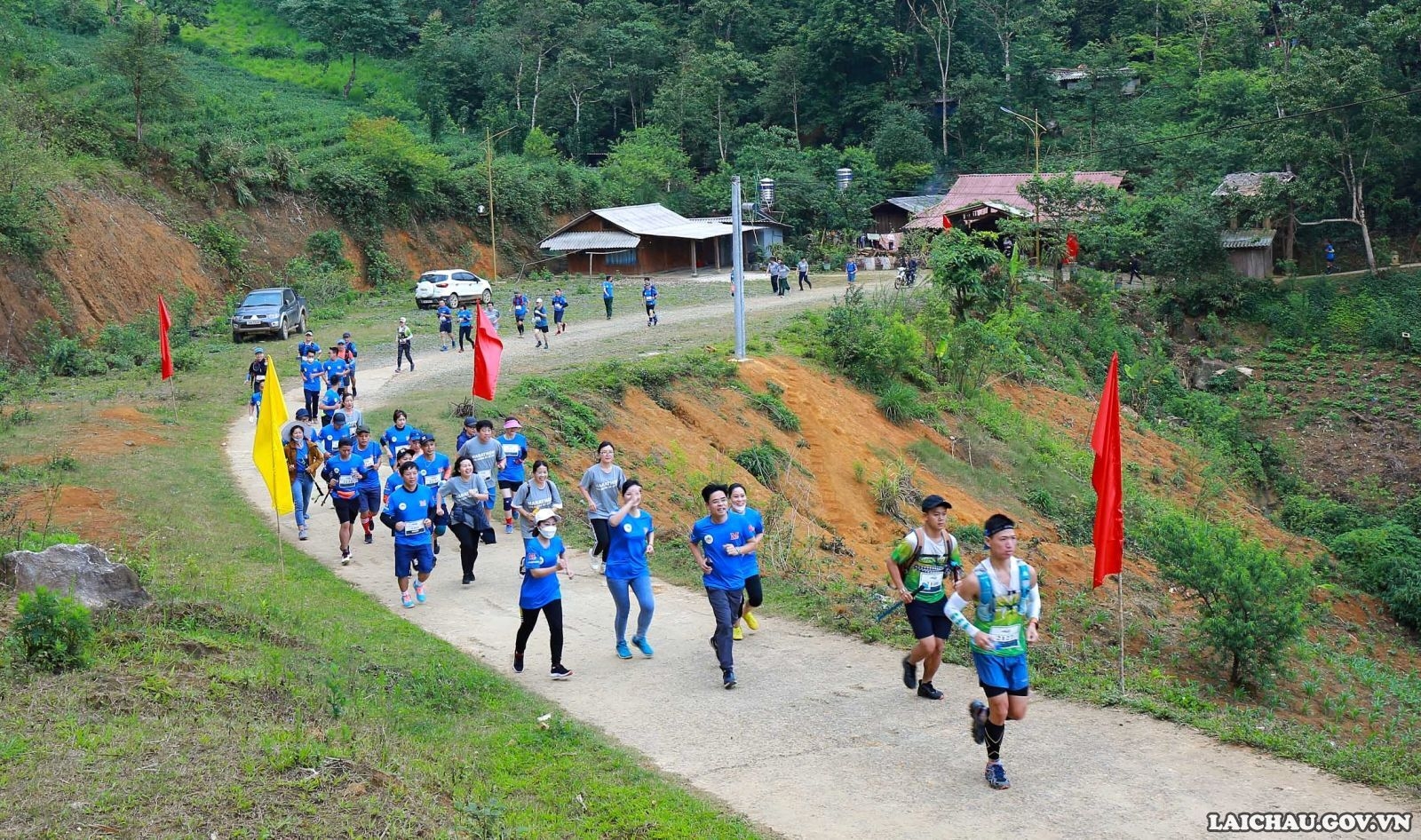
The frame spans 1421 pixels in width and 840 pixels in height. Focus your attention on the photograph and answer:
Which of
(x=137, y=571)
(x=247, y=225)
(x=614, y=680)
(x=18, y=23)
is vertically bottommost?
(x=614, y=680)

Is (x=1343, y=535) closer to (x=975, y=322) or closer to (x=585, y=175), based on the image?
(x=975, y=322)

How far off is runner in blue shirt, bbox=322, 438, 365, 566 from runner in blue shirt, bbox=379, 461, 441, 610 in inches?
62.5

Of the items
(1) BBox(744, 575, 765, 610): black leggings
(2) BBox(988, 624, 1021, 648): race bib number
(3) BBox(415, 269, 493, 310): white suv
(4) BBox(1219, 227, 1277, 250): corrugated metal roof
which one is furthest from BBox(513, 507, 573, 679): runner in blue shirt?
(4) BBox(1219, 227, 1277, 250): corrugated metal roof

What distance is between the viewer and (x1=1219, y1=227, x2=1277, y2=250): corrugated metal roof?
154 feet

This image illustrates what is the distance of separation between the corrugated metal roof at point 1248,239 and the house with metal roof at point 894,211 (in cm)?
1647

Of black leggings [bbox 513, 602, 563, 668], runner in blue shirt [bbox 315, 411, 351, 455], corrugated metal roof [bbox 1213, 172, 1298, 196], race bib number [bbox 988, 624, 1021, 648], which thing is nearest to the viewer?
race bib number [bbox 988, 624, 1021, 648]

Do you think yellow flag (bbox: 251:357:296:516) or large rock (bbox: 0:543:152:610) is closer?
large rock (bbox: 0:543:152:610)

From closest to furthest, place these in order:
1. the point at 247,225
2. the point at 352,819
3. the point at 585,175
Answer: the point at 352,819 → the point at 247,225 → the point at 585,175

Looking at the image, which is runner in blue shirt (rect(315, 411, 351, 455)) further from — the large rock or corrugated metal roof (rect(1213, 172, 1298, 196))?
corrugated metal roof (rect(1213, 172, 1298, 196))

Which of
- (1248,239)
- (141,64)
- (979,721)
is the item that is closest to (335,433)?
(979,721)

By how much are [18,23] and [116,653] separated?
49937 millimetres

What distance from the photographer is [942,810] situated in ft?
25.2

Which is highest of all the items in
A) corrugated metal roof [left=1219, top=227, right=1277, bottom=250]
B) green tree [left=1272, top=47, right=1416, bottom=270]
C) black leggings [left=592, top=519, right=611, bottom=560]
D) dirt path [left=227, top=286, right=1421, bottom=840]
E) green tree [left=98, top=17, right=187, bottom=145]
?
green tree [left=98, top=17, right=187, bottom=145]

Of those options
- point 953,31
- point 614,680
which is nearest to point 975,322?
point 614,680
